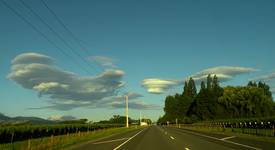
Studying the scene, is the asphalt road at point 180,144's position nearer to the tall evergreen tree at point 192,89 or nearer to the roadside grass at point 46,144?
the roadside grass at point 46,144

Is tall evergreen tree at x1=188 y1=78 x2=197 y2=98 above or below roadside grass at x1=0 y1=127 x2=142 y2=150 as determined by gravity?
above

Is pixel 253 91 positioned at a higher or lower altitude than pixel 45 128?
higher

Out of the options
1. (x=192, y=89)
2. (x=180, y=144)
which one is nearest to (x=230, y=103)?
(x=192, y=89)

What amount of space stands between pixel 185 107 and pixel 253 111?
63.4 metres

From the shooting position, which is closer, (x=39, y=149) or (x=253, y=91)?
(x=39, y=149)

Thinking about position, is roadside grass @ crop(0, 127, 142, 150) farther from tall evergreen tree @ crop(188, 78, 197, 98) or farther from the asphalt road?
tall evergreen tree @ crop(188, 78, 197, 98)

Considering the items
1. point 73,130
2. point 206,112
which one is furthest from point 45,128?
point 206,112

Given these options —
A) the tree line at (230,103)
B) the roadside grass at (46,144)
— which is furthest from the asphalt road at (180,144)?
the tree line at (230,103)

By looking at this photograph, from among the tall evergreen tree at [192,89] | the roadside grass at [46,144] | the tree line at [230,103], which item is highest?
the tall evergreen tree at [192,89]

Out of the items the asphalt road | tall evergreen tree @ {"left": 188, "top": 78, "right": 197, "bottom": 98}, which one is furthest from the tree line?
the asphalt road

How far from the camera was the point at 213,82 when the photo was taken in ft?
561

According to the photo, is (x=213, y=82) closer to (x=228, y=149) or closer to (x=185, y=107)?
(x=185, y=107)

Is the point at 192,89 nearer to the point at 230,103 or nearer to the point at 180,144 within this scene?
the point at 230,103

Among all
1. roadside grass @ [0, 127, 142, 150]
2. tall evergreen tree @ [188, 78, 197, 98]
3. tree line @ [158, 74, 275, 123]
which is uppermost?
tall evergreen tree @ [188, 78, 197, 98]
